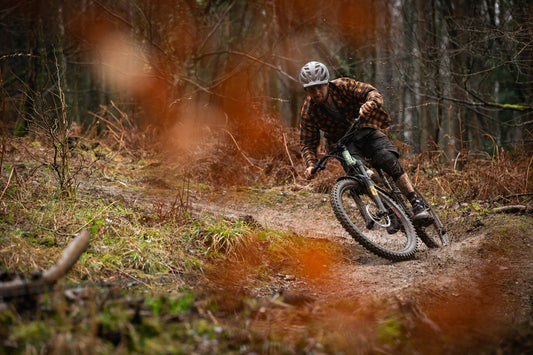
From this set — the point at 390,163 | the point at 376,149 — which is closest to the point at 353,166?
the point at 376,149

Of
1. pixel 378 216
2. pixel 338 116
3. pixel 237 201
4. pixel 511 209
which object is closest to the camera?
pixel 378 216

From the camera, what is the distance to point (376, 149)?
5.08m

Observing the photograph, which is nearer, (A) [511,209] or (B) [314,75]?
(B) [314,75]

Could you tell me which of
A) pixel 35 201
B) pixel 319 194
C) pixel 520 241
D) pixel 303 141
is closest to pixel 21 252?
pixel 35 201

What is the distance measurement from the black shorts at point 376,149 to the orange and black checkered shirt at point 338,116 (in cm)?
11

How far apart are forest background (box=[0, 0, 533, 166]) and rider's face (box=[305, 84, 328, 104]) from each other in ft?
14.4

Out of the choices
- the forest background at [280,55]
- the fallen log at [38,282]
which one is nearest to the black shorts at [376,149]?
the fallen log at [38,282]

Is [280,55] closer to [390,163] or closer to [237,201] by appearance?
[237,201]

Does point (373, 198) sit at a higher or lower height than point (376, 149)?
lower

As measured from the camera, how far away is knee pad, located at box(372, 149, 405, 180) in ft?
16.6

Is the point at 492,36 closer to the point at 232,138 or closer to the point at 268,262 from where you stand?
the point at 232,138

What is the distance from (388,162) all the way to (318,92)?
1.21m

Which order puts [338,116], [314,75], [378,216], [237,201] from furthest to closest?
[237,201], [338,116], [378,216], [314,75]

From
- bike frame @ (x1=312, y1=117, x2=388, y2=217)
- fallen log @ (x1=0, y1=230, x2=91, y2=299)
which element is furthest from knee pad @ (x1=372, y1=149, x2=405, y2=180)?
fallen log @ (x1=0, y1=230, x2=91, y2=299)
